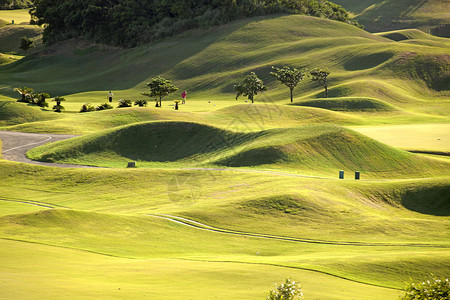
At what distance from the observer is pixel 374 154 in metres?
57.2

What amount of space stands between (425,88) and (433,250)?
97.7 m

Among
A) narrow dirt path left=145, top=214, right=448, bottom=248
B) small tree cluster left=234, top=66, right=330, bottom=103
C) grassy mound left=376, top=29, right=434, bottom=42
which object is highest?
grassy mound left=376, top=29, right=434, bottom=42

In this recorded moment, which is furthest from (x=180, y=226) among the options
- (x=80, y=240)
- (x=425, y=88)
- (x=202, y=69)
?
(x=202, y=69)

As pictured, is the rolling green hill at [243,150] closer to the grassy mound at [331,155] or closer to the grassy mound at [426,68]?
the grassy mound at [331,155]

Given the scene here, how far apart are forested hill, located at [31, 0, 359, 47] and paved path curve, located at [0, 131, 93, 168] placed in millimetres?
104484

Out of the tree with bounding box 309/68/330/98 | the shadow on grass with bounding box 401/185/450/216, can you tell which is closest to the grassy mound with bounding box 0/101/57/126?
the tree with bounding box 309/68/330/98

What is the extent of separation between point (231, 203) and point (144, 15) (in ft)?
487

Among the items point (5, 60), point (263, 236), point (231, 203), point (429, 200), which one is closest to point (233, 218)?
point (231, 203)

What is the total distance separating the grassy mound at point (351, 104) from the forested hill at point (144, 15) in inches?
3096

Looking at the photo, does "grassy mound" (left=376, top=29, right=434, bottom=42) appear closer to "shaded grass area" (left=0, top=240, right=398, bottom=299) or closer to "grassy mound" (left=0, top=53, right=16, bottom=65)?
"grassy mound" (left=0, top=53, right=16, bottom=65)

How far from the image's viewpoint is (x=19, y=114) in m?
83.9

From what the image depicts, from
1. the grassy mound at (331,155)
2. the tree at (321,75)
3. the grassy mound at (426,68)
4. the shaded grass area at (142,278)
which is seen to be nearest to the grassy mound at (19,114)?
the grassy mound at (331,155)

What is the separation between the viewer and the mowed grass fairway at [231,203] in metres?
23.2

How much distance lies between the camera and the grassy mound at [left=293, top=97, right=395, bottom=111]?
97812 millimetres
